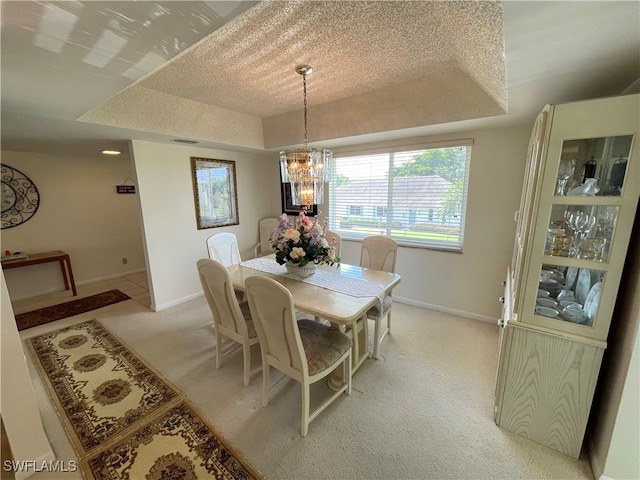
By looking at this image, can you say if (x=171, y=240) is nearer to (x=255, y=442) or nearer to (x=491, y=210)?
(x=255, y=442)

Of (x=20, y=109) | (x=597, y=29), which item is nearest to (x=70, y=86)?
(x=20, y=109)

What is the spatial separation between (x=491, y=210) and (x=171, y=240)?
3.91 m

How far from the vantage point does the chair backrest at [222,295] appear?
1.83 meters

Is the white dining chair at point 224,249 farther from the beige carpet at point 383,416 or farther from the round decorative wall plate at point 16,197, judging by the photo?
the round decorative wall plate at point 16,197

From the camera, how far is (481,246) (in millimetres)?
2889

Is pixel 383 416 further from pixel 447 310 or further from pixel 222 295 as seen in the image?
pixel 447 310

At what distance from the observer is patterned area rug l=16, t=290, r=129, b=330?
3.13 m

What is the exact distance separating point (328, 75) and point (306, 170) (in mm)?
859

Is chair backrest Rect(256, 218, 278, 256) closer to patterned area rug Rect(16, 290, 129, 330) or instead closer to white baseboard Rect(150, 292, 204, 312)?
white baseboard Rect(150, 292, 204, 312)

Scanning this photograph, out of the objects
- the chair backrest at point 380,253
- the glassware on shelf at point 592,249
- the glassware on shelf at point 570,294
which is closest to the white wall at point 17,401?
the chair backrest at point 380,253

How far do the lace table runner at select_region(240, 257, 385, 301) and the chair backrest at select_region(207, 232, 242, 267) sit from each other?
0.42 meters

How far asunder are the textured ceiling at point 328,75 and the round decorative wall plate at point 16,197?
106 inches

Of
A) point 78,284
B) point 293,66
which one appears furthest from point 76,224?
point 293,66

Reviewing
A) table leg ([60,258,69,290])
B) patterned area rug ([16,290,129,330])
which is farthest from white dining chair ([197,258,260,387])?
table leg ([60,258,69,290])
